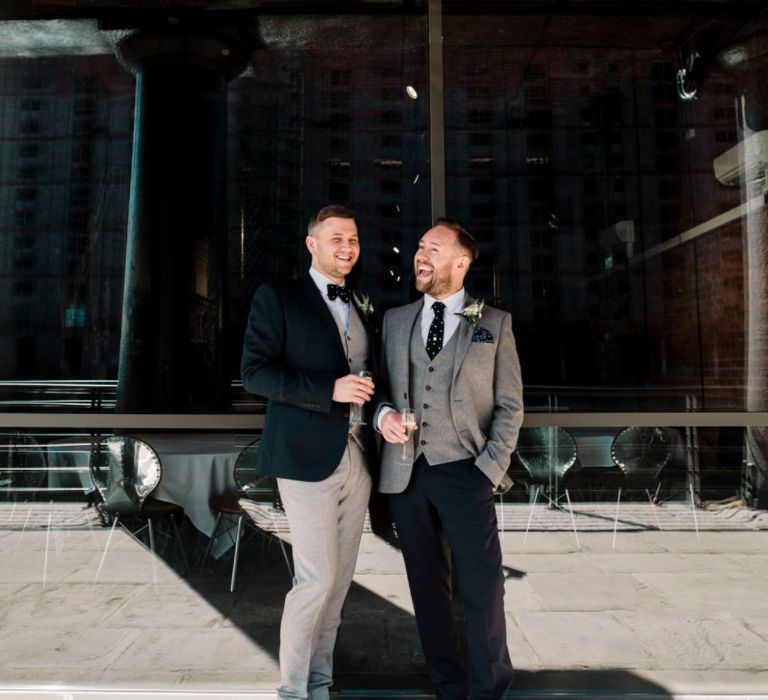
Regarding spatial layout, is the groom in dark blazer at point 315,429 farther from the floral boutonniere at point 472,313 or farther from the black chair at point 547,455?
the black chair at point 547,455

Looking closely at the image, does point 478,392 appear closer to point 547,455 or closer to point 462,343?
point 462,343

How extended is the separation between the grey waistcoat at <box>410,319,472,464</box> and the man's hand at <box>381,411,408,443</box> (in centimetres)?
13

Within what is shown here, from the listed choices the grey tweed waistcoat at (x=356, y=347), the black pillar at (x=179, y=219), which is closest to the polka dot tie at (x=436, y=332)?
the grey tweed waistcoat at (x=356, y=347)

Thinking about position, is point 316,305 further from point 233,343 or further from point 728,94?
point 728,94

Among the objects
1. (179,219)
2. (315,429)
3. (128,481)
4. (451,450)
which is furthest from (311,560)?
(179,219)

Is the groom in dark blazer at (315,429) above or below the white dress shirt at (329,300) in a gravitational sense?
below

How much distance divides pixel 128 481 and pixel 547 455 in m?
2.03

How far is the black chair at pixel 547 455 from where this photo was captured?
9.68 feet

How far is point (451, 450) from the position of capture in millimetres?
1973

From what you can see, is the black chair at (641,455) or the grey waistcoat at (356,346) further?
the black chair at (641,455)

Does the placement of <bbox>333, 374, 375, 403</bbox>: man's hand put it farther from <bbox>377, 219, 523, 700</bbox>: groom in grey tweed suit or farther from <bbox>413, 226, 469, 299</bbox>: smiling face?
<bbox>413, 226, 469, 299</bbox>: smiling face

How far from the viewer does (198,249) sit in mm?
4719

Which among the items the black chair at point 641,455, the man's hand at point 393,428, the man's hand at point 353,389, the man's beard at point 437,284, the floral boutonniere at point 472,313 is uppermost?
the man's beard at point 437,284

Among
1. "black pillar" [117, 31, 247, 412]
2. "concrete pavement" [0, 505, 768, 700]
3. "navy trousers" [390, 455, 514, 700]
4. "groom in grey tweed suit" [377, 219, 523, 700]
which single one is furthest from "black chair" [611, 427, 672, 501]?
"black pillar" [117, 31, 247, 412]
